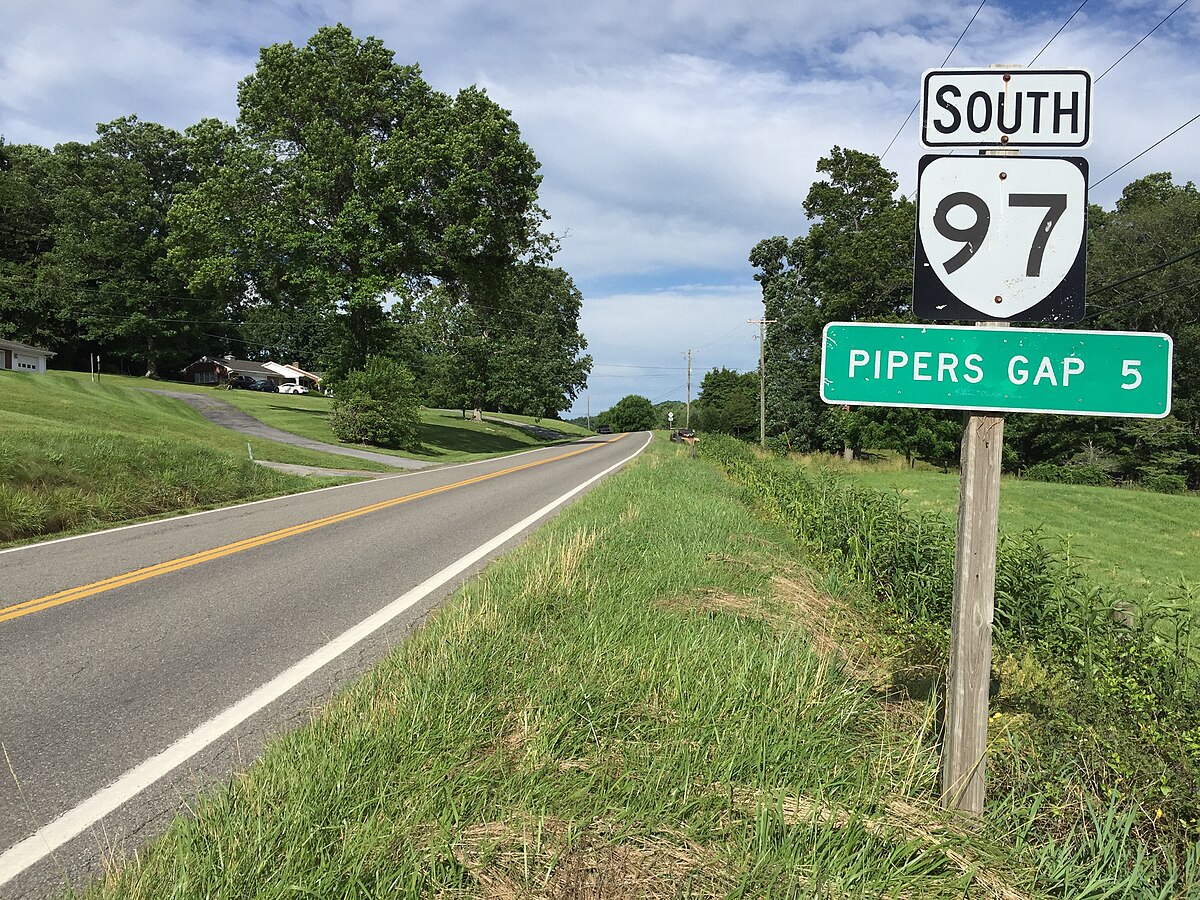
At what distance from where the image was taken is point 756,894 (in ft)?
7.07

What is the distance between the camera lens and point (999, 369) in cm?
255

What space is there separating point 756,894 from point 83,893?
2174mm

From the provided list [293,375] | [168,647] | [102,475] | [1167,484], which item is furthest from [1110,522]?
[293,375]

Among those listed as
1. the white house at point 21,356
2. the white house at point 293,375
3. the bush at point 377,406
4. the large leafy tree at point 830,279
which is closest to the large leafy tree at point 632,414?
the white house at point 293,375

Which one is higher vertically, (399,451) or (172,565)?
(399,451)

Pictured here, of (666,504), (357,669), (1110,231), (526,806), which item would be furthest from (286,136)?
(1110,231)

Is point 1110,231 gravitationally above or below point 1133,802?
above

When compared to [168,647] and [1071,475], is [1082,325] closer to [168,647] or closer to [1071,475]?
[1071,475]

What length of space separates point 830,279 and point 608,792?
1604 inches

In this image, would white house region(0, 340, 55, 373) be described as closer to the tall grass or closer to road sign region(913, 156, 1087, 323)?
the tall grass

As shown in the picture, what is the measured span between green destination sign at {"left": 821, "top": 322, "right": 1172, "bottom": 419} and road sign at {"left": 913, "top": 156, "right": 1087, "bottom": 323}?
11 cm

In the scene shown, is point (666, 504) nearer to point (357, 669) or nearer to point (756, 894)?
point (357, 669)

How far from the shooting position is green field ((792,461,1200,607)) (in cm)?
1294

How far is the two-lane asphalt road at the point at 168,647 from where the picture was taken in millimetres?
2932
